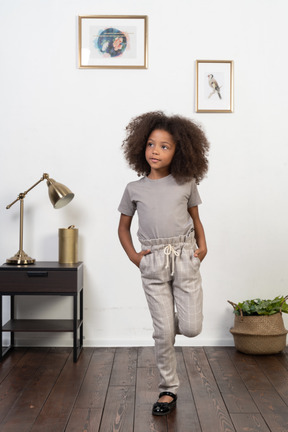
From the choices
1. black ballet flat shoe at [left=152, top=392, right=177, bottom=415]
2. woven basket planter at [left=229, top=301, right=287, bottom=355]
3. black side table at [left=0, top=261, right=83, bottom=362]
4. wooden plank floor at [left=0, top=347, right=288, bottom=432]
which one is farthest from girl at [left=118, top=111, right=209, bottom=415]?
woven basket planter at [left=229, top=301, right=287, bottom=355]

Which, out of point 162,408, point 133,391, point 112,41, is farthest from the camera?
point 112,41

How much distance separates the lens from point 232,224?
346 centimetres

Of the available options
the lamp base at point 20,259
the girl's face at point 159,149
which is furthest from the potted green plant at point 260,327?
the girl's face at point 159,149

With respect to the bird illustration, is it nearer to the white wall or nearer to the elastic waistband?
the white wall

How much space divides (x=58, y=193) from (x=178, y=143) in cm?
101

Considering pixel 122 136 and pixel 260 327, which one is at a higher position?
pixel 122 136

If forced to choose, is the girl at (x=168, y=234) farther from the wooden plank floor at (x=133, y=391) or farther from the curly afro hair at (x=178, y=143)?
the wooden plank floor at (x=133, y=391)

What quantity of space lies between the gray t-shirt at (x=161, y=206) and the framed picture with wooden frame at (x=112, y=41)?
52.8 inches

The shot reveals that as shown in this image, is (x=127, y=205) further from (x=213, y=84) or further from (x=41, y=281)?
(x=213, y=84)

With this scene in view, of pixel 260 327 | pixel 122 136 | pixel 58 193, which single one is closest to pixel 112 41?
pixel 122 136

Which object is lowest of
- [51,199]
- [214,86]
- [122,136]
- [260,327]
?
[260,327]

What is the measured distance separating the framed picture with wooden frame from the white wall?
4 centimetres

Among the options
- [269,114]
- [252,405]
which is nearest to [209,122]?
[269,114]

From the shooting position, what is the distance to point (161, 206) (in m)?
2.26
